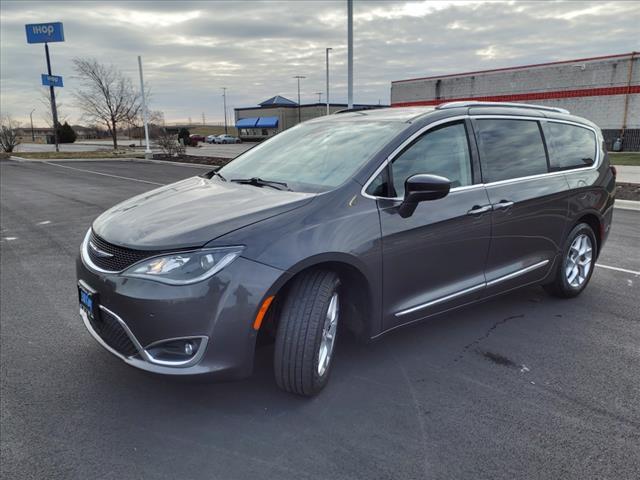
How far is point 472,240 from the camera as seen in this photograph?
3670 millimetres

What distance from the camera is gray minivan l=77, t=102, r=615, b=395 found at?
8.49ft

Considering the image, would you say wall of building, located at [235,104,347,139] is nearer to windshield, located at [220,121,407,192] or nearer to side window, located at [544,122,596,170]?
side window, located at [544,122,596,170]

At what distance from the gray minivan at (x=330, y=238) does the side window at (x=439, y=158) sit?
12 mm

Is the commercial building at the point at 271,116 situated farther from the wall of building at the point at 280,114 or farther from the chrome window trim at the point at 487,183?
the chrome window trim at the point at 487,183

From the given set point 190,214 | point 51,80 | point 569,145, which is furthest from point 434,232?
point 51,80

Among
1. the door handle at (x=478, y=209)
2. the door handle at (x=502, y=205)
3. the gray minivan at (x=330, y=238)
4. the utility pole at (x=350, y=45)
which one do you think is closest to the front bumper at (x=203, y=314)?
the gray minivan at (x=330, y=238)

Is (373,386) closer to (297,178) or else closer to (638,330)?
(297,178)

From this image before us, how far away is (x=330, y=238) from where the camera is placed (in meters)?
2.85

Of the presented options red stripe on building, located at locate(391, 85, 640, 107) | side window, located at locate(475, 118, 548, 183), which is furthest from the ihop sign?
side window, located at locate(475, 118, 548, 183)

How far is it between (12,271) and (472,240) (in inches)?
205

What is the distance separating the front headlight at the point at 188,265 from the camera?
8.37ft

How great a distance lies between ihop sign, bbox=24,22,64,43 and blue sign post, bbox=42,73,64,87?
2.29 m

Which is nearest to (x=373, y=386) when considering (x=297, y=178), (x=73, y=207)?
(x=297, y=178)

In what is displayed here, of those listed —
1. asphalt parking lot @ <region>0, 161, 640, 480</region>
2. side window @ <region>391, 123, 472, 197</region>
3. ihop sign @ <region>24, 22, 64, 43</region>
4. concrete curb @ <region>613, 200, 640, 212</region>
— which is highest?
ihop sign @ <region>24, 22, 64, 43</region>
